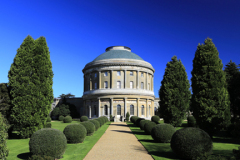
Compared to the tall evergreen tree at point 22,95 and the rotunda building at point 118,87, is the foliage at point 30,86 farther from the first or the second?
the rotunda building at point 118,87

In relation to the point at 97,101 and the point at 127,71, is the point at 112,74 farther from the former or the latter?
the point at 97,101

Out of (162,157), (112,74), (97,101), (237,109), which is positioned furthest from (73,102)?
(162,157)

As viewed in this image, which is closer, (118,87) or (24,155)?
(24,155)

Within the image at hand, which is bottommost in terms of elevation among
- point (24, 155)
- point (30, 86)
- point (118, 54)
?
point (24, 155)

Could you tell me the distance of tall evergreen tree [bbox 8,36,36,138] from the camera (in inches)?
741

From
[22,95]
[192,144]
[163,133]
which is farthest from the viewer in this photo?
[22,95]

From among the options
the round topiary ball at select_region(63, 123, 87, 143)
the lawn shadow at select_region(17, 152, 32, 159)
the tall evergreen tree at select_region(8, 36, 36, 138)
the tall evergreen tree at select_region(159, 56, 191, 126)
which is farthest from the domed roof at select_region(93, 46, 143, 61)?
the lawn shadow at select_region(17, 152, 32, 159)

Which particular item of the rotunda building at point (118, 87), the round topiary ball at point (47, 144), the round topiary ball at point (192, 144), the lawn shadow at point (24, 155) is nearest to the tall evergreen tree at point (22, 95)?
the lawn shadow at point (24, 155)

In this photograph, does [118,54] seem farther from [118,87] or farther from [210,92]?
[210,92]

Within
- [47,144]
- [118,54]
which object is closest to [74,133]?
[47,144]

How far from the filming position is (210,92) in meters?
19.1

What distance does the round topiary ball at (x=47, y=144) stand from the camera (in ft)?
35.2

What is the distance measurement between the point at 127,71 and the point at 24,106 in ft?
118

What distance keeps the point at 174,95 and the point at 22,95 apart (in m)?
17.9
